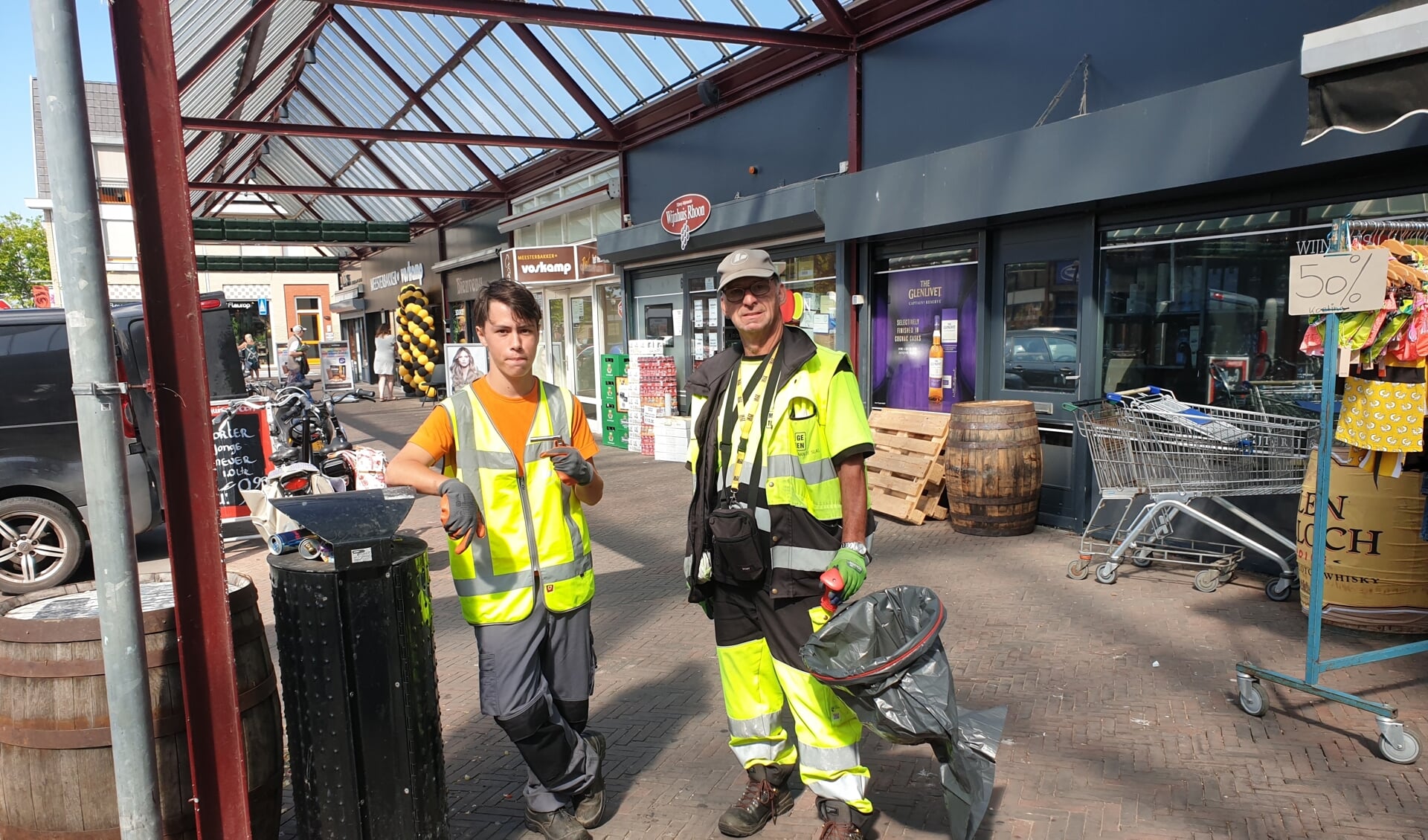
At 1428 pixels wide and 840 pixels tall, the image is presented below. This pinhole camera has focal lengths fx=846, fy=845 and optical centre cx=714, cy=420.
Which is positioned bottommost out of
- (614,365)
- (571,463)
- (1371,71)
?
(571,463)

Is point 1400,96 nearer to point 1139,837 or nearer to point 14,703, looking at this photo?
point 1139,837

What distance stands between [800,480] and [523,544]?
0.98m

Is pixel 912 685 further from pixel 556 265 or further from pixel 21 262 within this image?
pixel 21 262

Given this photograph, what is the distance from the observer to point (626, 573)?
655 centimetres

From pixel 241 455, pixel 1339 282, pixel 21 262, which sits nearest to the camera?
pixel 1339 282

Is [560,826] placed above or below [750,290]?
below

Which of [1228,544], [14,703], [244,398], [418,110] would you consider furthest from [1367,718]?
[418,110]

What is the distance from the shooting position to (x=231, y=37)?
993 centimetres

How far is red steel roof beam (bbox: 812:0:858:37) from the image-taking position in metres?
8.30

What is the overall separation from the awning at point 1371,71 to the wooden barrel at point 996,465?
124 inches

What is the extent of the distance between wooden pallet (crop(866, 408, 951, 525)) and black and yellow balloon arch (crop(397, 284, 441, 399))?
15554mm

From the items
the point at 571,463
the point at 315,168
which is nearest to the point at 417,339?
the point at 315,168

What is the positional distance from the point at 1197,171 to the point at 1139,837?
423cm

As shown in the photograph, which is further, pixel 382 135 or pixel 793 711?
pixel 382 135
